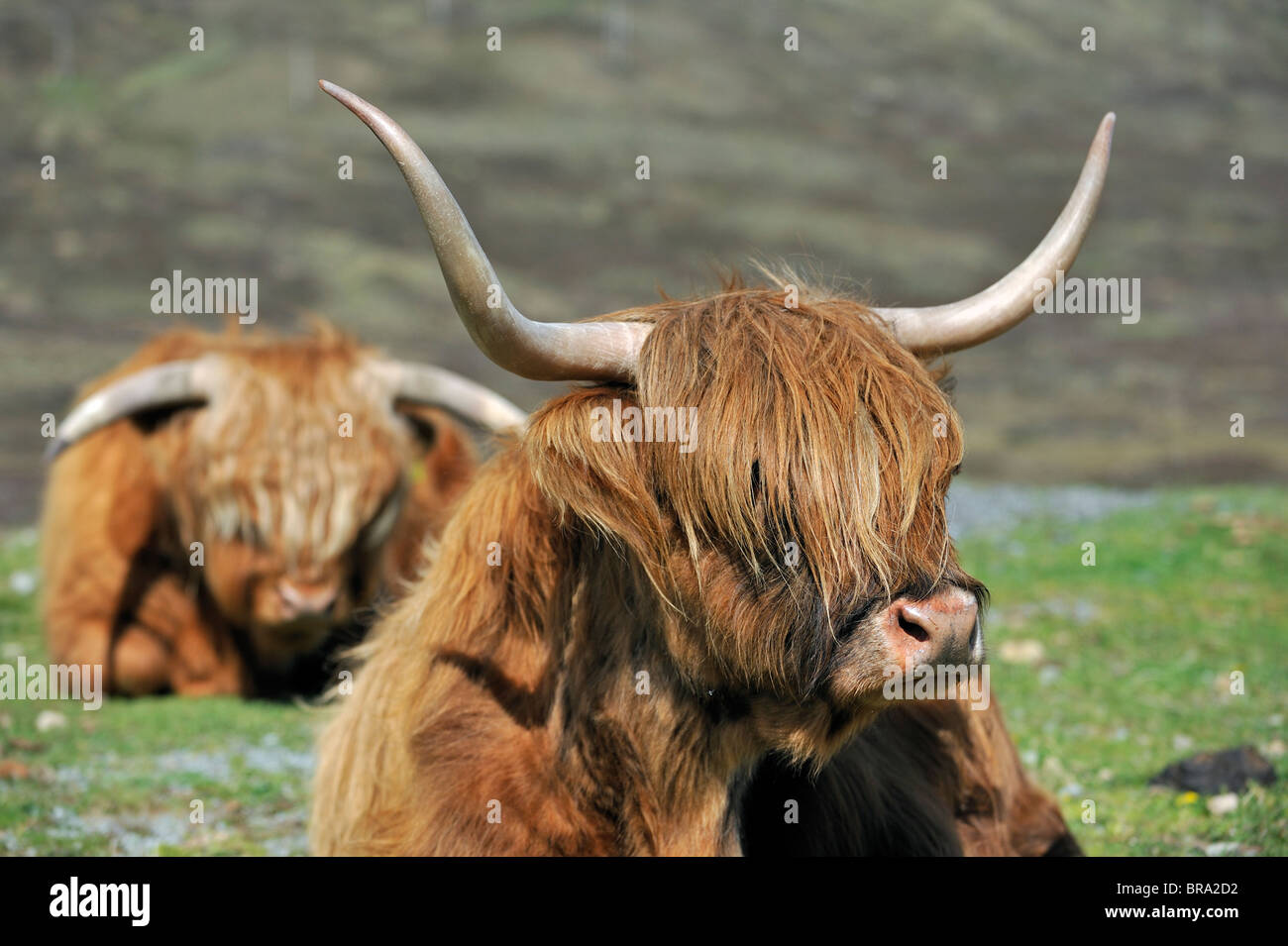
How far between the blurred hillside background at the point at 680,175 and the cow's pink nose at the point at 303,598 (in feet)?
25.0

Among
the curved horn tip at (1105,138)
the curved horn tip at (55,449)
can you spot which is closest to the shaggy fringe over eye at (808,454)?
the curved horn tip at (1105,138)

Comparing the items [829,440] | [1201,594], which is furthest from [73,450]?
[1201,594]

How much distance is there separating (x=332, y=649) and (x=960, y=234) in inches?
767

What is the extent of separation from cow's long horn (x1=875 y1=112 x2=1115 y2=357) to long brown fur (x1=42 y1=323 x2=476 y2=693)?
4.05m

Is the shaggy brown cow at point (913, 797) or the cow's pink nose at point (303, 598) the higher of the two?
the cow's pink nose at point (303, 598)

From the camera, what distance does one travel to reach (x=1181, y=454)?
1614 cm

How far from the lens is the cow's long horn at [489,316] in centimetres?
301

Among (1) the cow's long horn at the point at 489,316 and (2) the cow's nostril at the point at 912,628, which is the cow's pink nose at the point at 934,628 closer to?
(2) the cow's nostril at the point at 912,628

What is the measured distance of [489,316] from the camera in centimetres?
310

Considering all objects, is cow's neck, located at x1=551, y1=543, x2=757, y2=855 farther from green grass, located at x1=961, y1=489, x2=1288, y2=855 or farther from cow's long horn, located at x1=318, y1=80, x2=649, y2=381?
green grass, located at x1=961, y1=489, x2=1288, y2=855

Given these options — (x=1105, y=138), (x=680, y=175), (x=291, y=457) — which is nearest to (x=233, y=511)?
(x=291, y=457)

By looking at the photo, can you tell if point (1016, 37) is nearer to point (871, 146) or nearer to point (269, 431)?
point (871, 146)

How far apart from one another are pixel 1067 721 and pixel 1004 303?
3.45m

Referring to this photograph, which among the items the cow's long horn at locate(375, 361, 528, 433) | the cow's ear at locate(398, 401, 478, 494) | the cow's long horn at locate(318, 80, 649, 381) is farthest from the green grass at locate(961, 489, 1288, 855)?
the cow's ear at locate(398, 401, 478, 494)
